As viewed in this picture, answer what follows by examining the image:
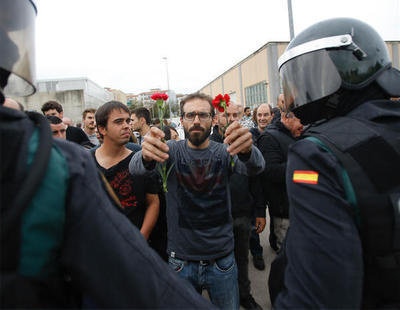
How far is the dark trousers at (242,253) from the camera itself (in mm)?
2678

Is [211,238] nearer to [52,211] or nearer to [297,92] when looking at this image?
[297,92]

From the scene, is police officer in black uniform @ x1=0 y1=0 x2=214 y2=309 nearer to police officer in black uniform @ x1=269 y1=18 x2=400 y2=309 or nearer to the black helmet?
police officer in black uniform @ x1=269 y1=18 x2=400 y2=309

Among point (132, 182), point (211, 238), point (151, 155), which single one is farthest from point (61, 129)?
point (211, 238)

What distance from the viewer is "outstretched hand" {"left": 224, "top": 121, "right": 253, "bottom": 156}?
59.7 inches

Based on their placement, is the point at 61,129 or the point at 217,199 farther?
the point at 61,129

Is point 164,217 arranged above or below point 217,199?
below

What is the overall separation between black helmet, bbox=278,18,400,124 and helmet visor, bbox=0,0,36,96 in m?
1.10

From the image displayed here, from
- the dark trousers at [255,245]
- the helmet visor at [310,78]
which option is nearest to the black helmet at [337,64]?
the helmet visor at [310,78]

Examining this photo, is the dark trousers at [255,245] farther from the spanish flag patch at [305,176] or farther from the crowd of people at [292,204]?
the spanish flag patch at [305,176]

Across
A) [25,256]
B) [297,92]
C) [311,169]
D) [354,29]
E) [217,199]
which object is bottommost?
[217,199]

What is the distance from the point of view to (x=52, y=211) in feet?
1.73

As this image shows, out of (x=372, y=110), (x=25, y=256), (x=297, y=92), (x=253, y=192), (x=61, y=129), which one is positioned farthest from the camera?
(x=61, y=129)

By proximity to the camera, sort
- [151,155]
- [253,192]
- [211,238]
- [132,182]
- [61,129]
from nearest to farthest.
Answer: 1. [151,155]
2. [211,238]
3. [132,182]
4. [253,192]
5. [61,129]

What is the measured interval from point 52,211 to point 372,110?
108cm
